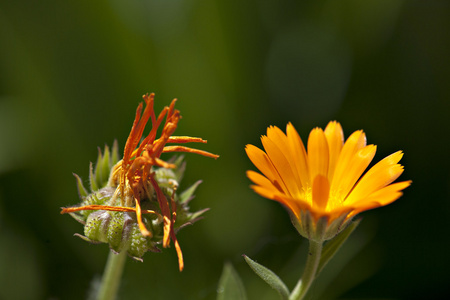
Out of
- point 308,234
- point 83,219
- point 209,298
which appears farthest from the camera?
point 209,298

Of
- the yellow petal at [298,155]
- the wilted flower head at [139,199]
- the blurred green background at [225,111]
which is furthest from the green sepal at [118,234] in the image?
the blurred green background at [225,111]

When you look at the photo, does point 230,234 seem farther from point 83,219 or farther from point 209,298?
point 83,219

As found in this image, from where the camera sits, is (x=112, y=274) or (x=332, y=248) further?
(x=112, y=274)

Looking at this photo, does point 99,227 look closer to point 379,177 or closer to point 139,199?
point 139,199

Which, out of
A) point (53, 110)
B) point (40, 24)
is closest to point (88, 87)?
point (53, 110)

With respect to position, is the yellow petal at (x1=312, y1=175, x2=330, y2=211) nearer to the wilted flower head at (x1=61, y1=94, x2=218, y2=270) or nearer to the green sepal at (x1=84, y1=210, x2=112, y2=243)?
the wilted flower head at (x1=61, y1=94, x2=218, y2=270)

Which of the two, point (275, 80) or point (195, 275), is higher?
point (275, 80)

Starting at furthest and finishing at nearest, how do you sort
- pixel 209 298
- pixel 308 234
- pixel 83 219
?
pixel 209 298 → pixel 83 219 → pixel 308 234

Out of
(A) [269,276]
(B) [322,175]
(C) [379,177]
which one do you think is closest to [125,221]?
(A) [269,276]
